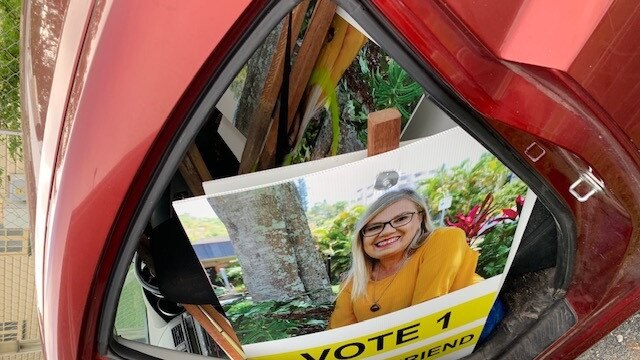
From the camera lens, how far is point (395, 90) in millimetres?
1435

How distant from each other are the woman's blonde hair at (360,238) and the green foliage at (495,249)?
17cm

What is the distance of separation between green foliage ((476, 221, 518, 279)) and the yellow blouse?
0.02 metres

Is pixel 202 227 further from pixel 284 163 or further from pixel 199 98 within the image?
pixel 284 163

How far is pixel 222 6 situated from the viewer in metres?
0.86

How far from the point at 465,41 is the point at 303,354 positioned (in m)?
0.82

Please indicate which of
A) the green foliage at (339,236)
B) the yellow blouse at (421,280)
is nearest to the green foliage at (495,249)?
the yellow blouse at (421,280)

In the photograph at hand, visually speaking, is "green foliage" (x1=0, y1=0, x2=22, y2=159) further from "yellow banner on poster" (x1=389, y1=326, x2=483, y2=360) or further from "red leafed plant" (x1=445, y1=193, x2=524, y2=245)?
"red leafed plant" (x1=445, y1=193, x2=524, y2=245)

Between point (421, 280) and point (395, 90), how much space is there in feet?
1.44

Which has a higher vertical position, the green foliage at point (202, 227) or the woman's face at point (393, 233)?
the green foliage at point (202, 227)

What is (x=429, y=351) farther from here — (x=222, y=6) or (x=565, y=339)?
(x=222, y=6)

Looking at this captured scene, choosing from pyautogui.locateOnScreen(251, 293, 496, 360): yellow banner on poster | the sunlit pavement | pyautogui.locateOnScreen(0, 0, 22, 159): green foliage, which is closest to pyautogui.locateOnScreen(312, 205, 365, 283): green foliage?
pyautogui.locateOnScreen(251, 293, 496, 360): yellow banner on poster

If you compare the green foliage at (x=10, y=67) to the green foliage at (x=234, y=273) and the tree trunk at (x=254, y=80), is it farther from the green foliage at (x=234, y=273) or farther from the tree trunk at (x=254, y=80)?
the green foliage at (x=234, y=273)

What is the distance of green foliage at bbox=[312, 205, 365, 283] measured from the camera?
1.17m

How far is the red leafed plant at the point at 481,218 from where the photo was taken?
4.15 ft
